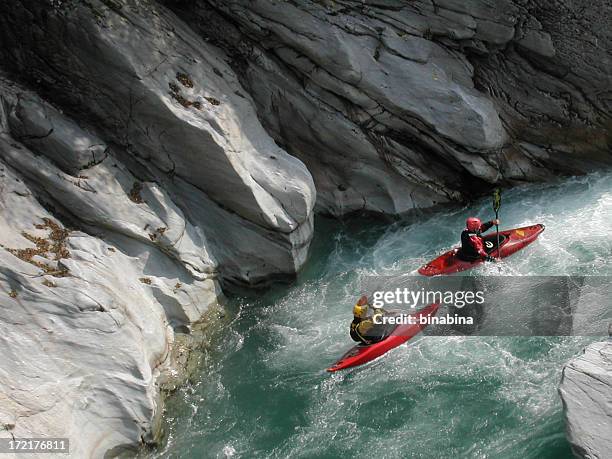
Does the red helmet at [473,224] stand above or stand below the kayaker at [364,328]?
above

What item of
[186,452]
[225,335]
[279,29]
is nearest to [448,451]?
[186,452]

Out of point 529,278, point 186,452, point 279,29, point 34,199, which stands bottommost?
point 186,452

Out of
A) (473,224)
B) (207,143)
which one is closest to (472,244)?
(473,224)

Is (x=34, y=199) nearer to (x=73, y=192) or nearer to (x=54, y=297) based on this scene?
(x=73, y=192)

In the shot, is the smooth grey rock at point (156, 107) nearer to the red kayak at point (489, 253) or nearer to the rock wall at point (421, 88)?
the rock wall at point (421, 88)

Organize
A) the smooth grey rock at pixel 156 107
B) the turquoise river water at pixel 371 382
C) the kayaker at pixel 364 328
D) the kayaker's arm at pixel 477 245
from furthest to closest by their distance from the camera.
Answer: the kayaker's arm at pixel 477 245, the smooth grey rock at pixel 156 107, the kayaker at pixel 364 328, the turquoise river water at pixel 371 382

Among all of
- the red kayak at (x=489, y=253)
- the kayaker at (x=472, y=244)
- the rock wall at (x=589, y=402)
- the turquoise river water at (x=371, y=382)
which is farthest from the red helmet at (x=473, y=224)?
the rock wall at (x=589, y=402)
